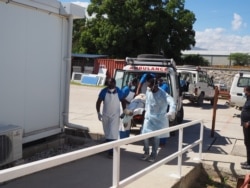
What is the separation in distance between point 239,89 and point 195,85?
9.55 feet

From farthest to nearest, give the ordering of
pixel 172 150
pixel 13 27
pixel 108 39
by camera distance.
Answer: pixel 108 39, pixel 172 150, pixel 13 27

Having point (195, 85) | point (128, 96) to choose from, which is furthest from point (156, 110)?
point (195, 85)

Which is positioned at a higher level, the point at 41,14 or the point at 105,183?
the point at 41,14

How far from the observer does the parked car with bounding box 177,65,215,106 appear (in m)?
18.6

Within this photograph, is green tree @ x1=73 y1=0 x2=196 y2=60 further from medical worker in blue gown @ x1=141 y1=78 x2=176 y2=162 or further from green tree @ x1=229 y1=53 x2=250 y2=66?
green tree @ x1=229 y1=53 x2=250 y2=66

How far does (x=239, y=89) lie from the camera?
16391mm

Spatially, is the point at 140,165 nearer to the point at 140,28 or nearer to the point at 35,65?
the point at 35,65

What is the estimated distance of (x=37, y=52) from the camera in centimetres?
682

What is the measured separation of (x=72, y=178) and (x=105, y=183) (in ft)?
1.74

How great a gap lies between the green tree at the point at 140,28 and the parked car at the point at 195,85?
14.7 metres

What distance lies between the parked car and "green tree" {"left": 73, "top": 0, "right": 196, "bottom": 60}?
577 inches

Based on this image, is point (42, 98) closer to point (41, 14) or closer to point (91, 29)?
point (41, 14)

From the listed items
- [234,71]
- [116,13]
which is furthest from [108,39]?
[234,71]

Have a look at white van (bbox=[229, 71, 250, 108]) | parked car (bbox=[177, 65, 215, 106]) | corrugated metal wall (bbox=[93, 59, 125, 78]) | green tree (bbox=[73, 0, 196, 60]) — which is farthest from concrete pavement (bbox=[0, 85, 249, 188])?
green tree (bbox=[73, 0, 196, 60])
